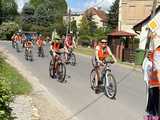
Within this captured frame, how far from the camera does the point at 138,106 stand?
1419 cm

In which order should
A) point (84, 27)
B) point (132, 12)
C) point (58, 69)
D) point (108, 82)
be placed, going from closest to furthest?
point (108, 82), point (58, 69), point (132, 12), point (84, 27)

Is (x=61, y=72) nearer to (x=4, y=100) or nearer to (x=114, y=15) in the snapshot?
(x=4, y=100)

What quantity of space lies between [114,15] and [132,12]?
22.4 m

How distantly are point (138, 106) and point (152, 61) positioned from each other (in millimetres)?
3660

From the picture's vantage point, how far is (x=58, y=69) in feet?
66.5

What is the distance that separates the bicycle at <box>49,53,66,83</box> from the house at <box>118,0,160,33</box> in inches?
1878

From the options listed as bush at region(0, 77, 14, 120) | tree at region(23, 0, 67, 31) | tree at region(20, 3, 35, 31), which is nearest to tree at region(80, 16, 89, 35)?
tree at region(23, 0, 67, 31)

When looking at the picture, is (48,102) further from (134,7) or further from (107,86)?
(134,7)

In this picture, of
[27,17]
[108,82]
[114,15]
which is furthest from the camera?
[27,17]

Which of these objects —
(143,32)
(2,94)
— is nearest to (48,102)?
(2,94)

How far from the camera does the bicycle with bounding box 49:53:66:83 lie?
19.9 meters

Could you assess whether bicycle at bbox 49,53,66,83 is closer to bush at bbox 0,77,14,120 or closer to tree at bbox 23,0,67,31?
bush at bbox 0,77,14,120

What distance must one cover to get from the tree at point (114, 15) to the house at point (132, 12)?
19.6 m

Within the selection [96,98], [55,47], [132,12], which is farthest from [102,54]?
[132,12]
